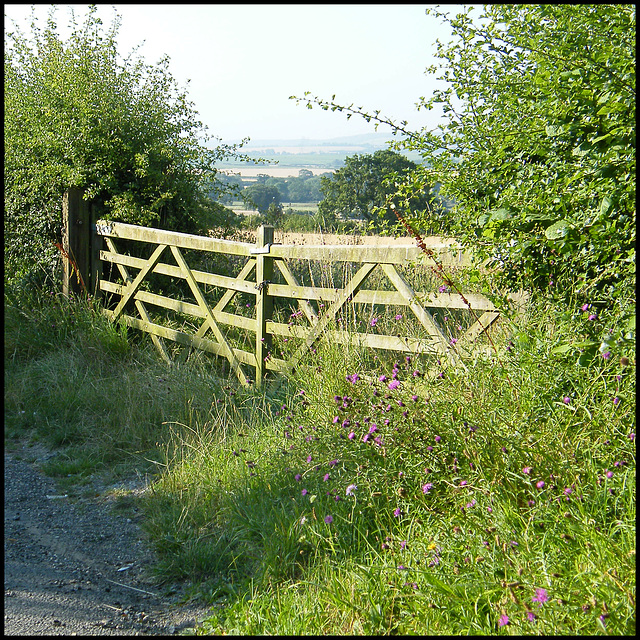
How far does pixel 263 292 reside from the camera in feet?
20.7

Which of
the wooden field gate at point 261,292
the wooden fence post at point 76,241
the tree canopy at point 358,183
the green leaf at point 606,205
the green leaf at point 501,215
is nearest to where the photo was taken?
the green leaf at point 606,205

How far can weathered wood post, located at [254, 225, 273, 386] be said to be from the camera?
6.29 metres

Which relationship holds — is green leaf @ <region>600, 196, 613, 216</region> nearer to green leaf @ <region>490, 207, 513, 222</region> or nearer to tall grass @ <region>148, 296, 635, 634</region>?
green leaf @ <region>490, 207, 513, 222</region>

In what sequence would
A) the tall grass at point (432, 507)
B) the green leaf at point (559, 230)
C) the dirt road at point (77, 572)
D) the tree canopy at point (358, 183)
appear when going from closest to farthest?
the tall grass at point (432, 507), the dirt road at point (77, 572), the green leaf at point (559, 230), the tree canopy at point (358, 183)

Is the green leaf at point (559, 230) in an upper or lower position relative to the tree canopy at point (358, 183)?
lower

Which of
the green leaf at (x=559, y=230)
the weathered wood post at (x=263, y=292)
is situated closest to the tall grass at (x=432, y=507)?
the green leaf at (x=559, y=230)

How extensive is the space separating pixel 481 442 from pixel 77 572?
2.52 m

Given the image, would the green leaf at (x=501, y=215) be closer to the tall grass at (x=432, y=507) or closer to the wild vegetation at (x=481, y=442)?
the wild vegetation at (x=481, y=442)

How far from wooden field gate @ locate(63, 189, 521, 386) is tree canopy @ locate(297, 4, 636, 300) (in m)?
0.54

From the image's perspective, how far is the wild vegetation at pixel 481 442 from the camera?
287cm

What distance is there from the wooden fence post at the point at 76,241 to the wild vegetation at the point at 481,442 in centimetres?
338

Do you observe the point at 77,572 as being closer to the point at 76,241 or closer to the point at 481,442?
the point at 481,442

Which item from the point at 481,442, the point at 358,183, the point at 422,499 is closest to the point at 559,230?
the point at 481,442

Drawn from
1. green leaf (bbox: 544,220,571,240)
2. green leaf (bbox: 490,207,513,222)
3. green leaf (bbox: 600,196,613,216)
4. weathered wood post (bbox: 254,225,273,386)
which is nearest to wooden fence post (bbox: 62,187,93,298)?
weathered wood post (bbox: 254,225,273,386)
